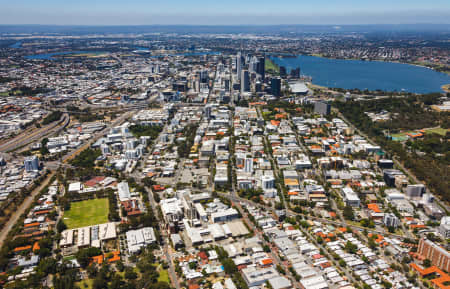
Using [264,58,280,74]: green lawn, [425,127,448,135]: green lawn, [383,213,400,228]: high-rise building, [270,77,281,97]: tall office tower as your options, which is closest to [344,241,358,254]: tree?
[383,213,400,228]: high-rise building

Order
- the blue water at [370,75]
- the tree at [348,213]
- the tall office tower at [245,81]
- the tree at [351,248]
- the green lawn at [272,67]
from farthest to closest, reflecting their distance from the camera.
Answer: the green lawn at [272,67] < the blue water at [370,75] < the tall office tower at [245,81] < the tree at [348,213] < the tree at [351,248]

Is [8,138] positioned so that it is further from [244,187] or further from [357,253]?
[357,253]

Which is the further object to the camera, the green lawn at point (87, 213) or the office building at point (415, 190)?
the office building at point (415, 190)

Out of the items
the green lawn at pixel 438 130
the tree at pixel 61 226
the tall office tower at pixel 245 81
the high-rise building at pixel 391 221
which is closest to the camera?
the tree at pixel 61 226

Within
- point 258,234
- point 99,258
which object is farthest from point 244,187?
point 99,258

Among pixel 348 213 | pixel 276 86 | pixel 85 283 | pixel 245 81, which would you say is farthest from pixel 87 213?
pixel 245 81

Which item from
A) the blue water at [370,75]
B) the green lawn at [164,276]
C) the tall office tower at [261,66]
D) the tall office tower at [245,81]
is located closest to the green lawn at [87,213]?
the green lawn at [164,276]

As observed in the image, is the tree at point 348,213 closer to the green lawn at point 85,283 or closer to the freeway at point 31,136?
Result: the green lawn at point 85,283
